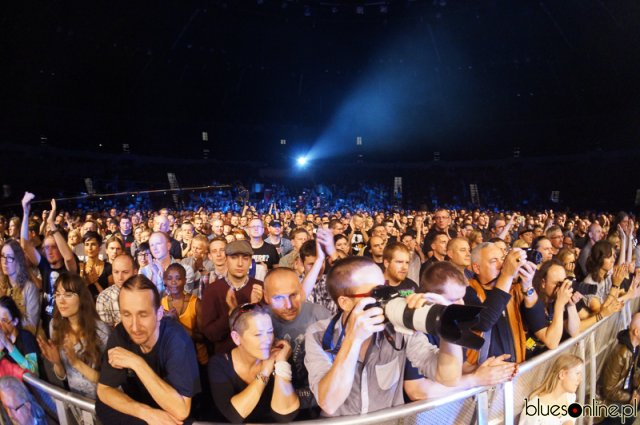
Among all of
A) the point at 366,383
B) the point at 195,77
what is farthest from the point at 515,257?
the point at 195,77

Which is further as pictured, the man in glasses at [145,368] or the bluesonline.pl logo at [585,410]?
A: the bluesonline.pl logo at [585,410]

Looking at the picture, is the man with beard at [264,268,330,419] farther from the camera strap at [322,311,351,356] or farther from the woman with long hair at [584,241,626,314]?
the woman with long hair at [584,241,626,314]

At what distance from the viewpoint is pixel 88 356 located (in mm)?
2307

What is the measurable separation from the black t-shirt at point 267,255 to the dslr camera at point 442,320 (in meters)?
3.82

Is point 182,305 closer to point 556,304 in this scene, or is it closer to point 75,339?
point 75,339

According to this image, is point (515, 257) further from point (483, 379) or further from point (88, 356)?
point (88, 356)

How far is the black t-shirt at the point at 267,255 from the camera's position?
517 centimetres

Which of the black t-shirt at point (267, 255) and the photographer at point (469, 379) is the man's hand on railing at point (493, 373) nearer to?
the photographer at point (469, 379)

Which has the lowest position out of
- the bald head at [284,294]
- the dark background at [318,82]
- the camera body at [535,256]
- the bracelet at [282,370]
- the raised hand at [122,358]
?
the bracelet at [282,370]

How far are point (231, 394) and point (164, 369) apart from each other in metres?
0.32

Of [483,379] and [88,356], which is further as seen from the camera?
[88,356]

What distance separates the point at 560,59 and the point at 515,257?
22.8m

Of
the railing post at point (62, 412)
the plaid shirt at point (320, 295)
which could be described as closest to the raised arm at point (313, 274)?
the plaid shirt at point (320, 295)

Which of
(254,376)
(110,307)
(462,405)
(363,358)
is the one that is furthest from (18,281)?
(462,405)
